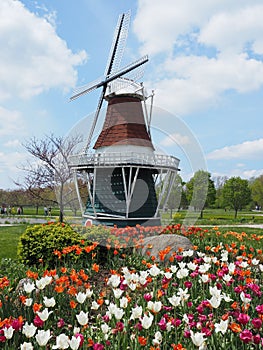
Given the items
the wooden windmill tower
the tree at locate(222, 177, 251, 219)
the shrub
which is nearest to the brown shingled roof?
the wooden windmill tower

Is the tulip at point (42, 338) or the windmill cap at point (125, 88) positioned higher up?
the windmill cap at point (125, 88)

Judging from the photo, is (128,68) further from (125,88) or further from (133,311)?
(133,311)

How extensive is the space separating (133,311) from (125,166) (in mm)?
10237

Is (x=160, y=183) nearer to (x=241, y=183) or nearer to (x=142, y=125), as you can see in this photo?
(x=142, y=125)

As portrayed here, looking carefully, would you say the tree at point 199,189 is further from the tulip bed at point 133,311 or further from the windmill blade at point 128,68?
the tulip bed at point 133,311

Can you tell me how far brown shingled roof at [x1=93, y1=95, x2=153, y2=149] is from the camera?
47.7 ft

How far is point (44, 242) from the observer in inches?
286

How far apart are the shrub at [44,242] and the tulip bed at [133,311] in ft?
2.13

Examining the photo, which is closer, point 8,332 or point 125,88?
point 8,332

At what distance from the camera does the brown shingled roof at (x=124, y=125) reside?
14.5 meters

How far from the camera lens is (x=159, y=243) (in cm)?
694

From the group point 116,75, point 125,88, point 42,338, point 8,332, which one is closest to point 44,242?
point 8,332

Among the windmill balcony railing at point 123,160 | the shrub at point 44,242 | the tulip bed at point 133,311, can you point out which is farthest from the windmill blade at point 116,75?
the tulip bed at point 133,311

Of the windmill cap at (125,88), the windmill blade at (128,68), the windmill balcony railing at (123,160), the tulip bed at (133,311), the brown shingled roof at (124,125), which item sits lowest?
the tulip bed at (133,311)
